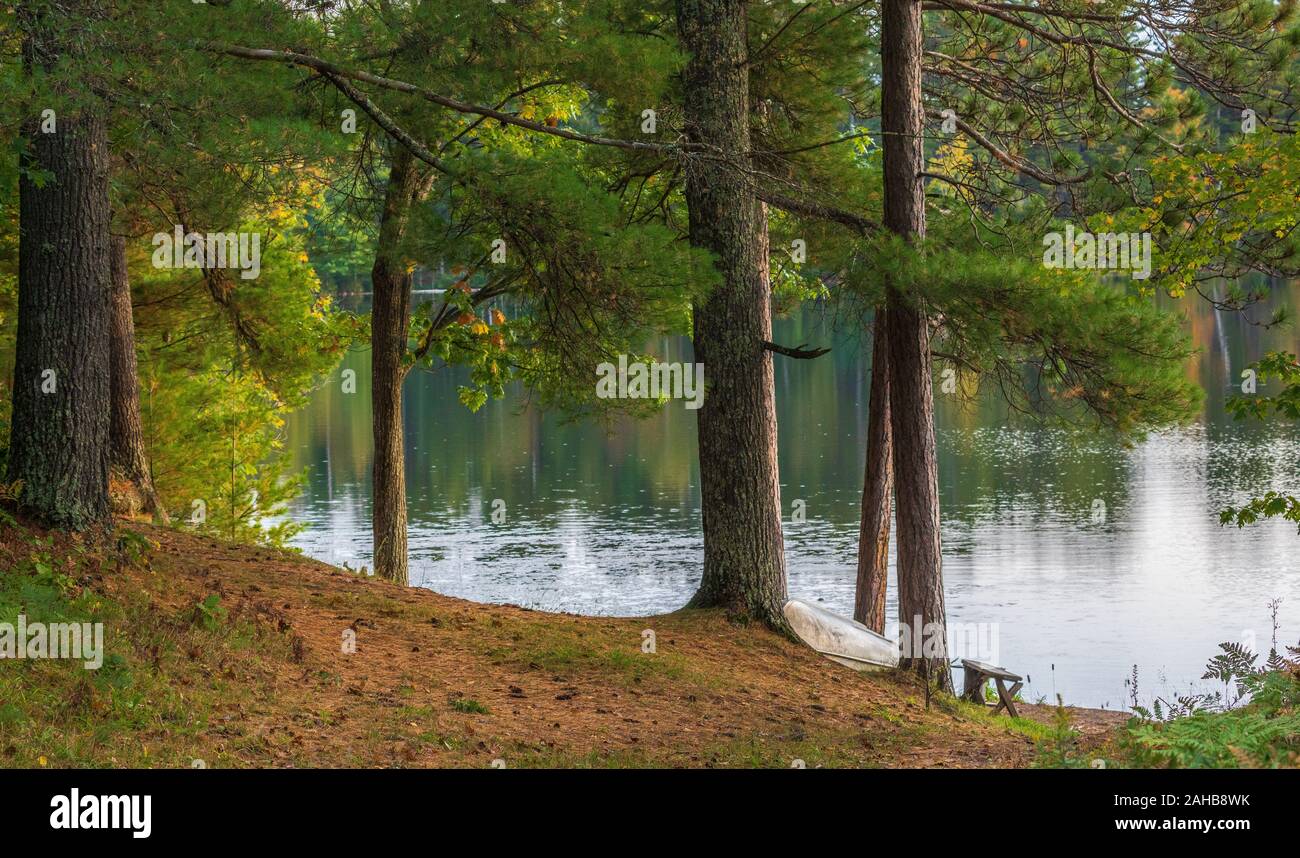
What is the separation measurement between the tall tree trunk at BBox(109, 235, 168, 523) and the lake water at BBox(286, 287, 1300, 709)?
12.9ft

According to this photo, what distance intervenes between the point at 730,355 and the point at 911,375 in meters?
1.48

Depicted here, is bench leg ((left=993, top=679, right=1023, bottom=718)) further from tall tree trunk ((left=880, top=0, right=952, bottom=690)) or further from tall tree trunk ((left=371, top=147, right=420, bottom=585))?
tall tree trunk ((left=371, top=147, right=420, bottom=585))

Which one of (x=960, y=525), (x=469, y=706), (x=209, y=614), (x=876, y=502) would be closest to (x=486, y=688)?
(x=469, y=706)

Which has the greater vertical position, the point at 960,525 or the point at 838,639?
the point at 838,639

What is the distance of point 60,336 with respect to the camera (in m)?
8.44

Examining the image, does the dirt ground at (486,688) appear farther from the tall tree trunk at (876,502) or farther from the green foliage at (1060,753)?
the tall tree trunk at (876,502)

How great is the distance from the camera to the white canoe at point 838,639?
10477mm

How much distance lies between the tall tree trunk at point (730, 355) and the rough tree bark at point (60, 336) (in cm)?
458

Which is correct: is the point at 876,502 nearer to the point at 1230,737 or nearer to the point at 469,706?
the point at 469,706

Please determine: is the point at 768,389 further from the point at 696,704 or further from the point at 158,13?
the point at 158,13

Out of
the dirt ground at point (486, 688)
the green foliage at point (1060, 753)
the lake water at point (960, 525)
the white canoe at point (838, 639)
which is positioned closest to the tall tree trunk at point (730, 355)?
the white canoe at point (838, 639)

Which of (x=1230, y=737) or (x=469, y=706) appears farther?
(x=469, y=706)

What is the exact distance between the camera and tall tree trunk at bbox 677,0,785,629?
34.5ft
